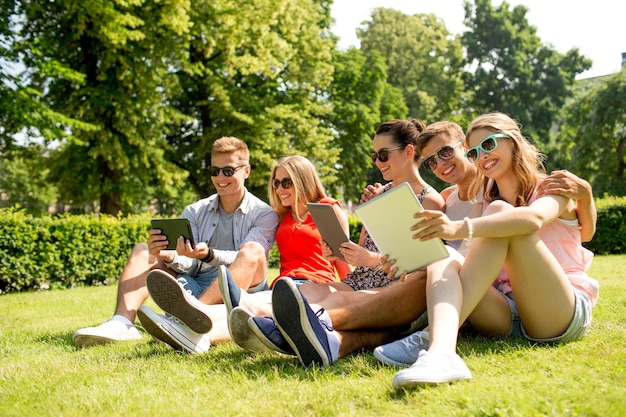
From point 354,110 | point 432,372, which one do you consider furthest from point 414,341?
point 354,110

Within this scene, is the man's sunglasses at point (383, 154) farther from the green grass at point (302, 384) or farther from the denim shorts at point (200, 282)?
the green grass at point (302, 384)

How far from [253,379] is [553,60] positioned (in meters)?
39.6

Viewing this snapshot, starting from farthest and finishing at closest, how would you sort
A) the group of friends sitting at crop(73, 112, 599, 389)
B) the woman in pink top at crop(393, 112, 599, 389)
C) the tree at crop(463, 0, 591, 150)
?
the tree at crop(463, 0, 591, 150)
the group of friends sitting at crop(73, 112, 599, 389)
the woman in pink top at crop(393, 112, 599, 389)

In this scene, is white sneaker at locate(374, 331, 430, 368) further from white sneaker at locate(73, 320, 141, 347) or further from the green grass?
white sneaker at locate(73, 320, 141, 347)

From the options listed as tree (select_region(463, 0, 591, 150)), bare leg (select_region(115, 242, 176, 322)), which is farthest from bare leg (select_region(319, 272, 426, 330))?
tree (select_region(463, 0, 591, 150))

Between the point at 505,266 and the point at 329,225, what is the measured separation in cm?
127

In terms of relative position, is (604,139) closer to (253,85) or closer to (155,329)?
(253,85)

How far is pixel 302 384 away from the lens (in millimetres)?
2963

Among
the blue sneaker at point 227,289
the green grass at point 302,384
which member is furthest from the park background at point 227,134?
the blue sneaker at point 227,289

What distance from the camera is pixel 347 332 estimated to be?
3537mm

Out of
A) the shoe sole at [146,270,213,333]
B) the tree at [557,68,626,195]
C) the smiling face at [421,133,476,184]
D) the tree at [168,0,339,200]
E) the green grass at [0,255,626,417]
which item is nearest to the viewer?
the green grass at [0,255,626,417]

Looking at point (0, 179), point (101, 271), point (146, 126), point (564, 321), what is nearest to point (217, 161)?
point (564, 321)

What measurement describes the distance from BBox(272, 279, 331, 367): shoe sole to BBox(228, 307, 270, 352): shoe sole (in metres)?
0.32

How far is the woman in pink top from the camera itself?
293cm
